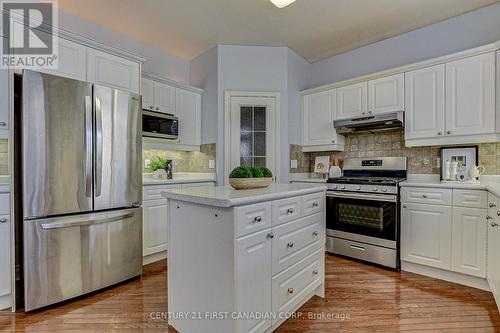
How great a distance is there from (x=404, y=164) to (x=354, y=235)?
1101 millimetres

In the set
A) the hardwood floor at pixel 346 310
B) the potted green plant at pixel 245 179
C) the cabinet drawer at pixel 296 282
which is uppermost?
the potted green plant at pixel 245 179

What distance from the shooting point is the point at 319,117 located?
3.79 metres

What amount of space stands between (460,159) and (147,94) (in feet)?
12.3

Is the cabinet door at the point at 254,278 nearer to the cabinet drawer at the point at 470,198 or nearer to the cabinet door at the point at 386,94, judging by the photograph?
the cabinet drawer at the point at 470,198

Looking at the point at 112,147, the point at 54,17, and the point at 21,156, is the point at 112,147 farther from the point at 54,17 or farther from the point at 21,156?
the point at 54,17

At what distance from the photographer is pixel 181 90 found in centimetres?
372

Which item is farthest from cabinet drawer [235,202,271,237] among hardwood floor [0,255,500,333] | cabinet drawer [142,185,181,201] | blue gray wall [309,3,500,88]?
blue gray wall [309,3,500,88]

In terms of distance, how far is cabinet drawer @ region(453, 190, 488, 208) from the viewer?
235 cm

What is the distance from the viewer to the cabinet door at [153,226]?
2.91 metres

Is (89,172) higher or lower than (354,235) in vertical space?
higher

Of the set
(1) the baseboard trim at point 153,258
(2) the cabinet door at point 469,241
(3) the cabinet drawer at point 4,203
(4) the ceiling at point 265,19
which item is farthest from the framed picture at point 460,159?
(3) the cabinet drawer at point 4,203

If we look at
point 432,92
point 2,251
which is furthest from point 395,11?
point 2,251

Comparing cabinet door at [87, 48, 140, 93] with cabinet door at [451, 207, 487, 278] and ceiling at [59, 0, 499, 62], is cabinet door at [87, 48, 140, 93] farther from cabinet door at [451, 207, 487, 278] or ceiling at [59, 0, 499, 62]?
cabinet door at [451, 207, 487, 278]

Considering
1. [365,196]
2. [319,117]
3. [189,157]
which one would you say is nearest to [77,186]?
[189,157]
